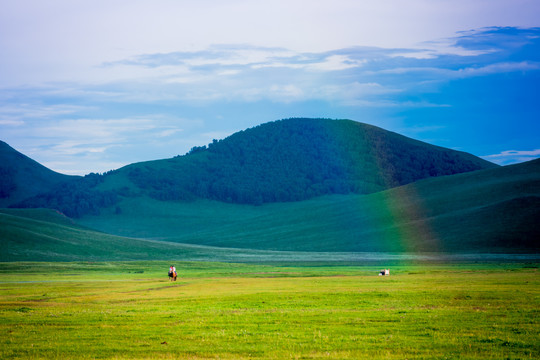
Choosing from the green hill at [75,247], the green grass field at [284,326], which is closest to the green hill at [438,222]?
the green hill at [75,247]

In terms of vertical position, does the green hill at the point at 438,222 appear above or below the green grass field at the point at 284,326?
above

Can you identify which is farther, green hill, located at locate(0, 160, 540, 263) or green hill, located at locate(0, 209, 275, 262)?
green hill, located at locate(0, 160, 540, 263)

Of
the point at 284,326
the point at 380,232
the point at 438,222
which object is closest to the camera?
the point at 284,326

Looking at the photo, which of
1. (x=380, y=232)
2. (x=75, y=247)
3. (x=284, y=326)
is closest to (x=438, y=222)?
(x=380, y=232)

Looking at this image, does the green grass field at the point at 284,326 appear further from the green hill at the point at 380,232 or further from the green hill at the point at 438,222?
the green hill at the point at 438,222

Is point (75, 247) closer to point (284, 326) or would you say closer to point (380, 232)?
point (380, 232)

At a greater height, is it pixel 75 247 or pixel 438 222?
pixel 438 222

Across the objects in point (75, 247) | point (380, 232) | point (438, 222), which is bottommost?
point (75, 247)

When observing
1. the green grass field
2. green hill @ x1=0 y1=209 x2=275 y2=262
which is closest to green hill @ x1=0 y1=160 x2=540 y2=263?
green hill @ x1=0 y1=209 x2=275 y2=262

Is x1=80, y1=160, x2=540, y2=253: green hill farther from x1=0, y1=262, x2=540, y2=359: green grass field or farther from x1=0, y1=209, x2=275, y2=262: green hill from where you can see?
x1=0, y1=262, x2=540, y2=359: green grass field

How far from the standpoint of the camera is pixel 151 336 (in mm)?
22281

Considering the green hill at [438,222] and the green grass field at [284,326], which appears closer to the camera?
the green grass field at [284,326]

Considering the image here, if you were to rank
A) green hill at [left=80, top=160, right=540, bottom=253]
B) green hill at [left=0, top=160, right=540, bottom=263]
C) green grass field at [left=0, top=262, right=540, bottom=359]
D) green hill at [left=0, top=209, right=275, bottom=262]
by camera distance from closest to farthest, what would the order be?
green grass field at [left=0, top=262, right=540, bottom=359] < green hill at [left=0, top=209, right=275, bottom=262] < green hill at [left=0, top=160, right=540, bottom=263] < green hill at [left=80, top=160, right=540, bottom=253]

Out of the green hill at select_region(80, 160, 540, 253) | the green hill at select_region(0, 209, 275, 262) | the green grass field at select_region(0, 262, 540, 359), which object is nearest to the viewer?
the green grass field at select_region(0, 262, 540, 359)
